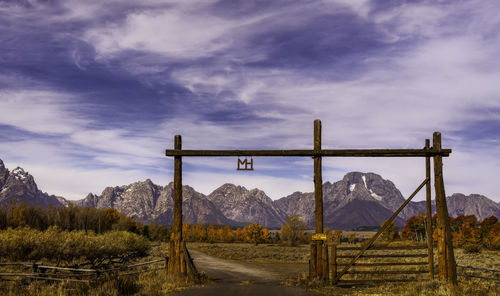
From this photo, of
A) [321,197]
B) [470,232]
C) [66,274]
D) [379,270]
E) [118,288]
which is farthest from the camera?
[470,232]

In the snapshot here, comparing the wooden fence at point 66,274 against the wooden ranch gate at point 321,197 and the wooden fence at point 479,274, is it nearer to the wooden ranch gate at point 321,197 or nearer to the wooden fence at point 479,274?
the wooden ranch gate at point 321,197

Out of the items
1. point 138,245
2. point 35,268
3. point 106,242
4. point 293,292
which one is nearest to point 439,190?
point 293,292

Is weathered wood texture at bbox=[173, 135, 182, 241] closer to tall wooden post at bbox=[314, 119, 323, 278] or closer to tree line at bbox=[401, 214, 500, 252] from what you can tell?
tall wooden post at bbox=[314, 119, 323, 278]

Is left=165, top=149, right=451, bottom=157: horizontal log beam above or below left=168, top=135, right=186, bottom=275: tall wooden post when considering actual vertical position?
above

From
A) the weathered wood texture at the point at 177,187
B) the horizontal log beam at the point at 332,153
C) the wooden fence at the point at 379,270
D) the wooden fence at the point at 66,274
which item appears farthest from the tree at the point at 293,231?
the horizontal log beam at the point at 332,153

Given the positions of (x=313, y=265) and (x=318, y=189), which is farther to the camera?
(x=313, y=265)

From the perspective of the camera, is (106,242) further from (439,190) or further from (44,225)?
(439,190)

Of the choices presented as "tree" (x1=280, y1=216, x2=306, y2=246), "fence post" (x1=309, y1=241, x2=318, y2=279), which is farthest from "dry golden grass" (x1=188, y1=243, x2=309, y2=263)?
"tree" (x1=280, y1=216, x2=306, y2=246)

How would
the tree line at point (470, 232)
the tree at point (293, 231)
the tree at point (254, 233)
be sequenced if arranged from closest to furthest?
1. the tree line at point (470, 232)
2. the tree at point (293, 231)
3. the tree at point (254, 233)

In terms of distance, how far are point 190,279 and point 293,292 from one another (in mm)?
4392

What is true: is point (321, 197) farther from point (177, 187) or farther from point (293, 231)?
point (293, 231)

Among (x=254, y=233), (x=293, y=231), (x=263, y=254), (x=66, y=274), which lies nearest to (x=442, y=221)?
(x=66, y=274)

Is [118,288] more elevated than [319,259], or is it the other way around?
[319,259]

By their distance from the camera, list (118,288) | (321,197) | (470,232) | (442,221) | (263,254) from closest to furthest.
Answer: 1. (118,288)
2. (321,197)
3. (442,221)
4. (263,254)
5. (470,232)
